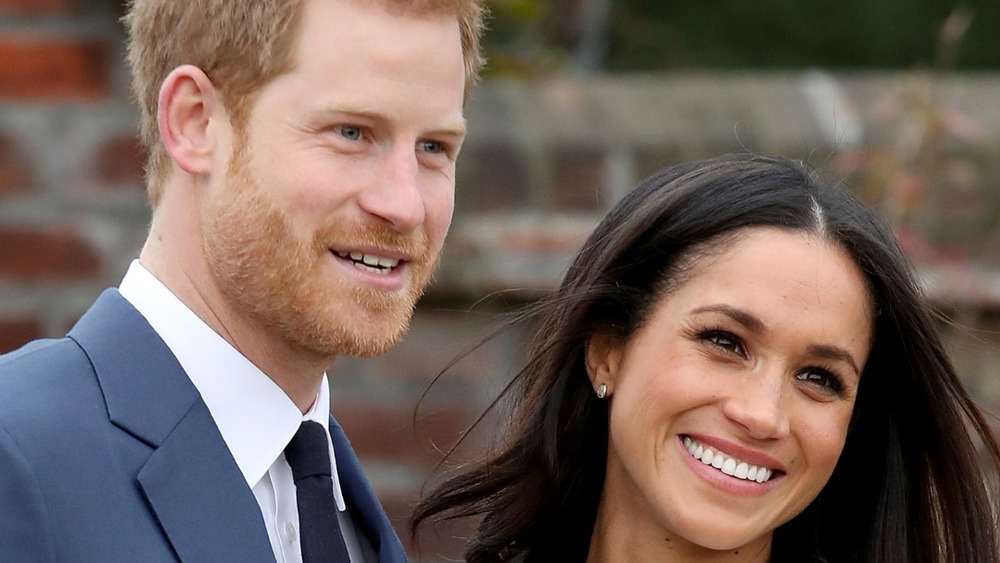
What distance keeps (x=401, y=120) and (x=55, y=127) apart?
1.64m

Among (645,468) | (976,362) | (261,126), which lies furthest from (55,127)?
(976,362)

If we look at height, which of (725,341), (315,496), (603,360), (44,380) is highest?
(725,341)

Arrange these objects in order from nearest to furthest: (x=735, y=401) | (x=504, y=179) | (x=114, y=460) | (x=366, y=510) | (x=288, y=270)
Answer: (x=114, y=460), (x=288, y=270), (x=735, y=401), (x=366, y=510), (x=504, y=179)

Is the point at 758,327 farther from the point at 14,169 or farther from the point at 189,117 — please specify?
the point at 14,169

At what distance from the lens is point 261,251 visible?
2686 millimetres

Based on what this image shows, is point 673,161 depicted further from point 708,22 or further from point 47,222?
point 708,22

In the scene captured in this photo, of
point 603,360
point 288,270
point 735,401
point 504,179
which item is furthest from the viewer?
point 504,179

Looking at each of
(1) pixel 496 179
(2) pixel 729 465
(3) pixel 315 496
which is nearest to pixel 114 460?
(3) pixel 315 496

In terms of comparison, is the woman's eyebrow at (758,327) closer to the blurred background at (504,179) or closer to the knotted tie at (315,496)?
the knotted tie at (315,496)

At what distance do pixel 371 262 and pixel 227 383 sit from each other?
291 millimetres

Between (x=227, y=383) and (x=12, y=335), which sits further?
(x=12, y=335)

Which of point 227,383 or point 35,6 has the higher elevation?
point 35,6

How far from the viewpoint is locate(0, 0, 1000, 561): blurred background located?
161 inches

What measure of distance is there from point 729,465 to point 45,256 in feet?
6.11
